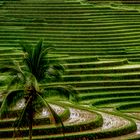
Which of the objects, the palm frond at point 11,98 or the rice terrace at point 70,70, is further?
the rice terrace at point 70,70

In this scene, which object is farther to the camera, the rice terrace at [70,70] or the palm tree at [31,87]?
the rice terrace at [70,70]

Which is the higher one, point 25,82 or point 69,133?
point 25,82

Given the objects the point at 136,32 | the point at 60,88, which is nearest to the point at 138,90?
the point at 60,88

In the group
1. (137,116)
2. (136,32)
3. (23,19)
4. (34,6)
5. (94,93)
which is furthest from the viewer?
(34,6)

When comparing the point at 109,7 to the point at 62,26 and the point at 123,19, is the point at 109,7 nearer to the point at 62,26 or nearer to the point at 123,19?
the point at 123,19

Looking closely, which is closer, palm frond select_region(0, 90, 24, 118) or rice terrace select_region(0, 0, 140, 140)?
palm frond select_region(0, 90, 24, 118)

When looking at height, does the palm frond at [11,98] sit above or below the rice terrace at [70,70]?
above

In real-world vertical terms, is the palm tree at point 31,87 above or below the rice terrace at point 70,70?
above

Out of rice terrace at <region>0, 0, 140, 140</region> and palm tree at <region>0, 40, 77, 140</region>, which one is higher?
Answer: palm tree at <region>0, 40, 77, 140</region>
